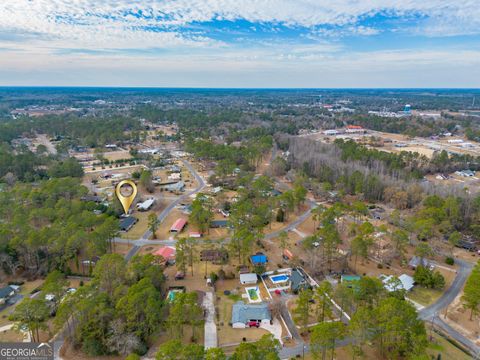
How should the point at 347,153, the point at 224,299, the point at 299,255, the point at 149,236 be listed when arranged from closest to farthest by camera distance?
1. the point at 224,299
2. the point at 299,255
3. the point at 149,236
4. the point at 347,153

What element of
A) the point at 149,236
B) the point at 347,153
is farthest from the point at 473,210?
the point at 149,236

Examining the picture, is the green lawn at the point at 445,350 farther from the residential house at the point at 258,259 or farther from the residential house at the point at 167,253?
the residential house at the point at 167,253

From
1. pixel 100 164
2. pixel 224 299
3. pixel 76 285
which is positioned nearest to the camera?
pixel 224 299

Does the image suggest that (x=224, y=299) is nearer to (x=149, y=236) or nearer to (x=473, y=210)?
(x=149, y=236)

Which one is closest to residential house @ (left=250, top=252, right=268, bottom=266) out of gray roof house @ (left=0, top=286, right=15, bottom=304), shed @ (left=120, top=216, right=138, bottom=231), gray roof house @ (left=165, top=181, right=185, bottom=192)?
shed @ (left=120, top=216, right=138, bottom=231)

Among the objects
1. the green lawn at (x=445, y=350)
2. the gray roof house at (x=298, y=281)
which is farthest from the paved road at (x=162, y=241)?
the green lawn at (x=445, y=350)

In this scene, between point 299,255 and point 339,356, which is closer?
point 339,356

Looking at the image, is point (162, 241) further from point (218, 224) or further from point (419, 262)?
point (419, 262)
